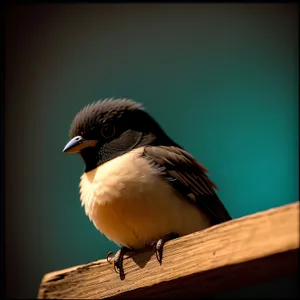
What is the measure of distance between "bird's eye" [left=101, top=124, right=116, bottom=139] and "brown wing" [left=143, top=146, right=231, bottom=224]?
0.14 metres

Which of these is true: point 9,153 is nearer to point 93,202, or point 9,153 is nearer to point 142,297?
point 93,202

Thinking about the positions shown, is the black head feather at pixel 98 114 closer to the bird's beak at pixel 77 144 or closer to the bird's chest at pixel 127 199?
the bird's beak at pixel 77 144

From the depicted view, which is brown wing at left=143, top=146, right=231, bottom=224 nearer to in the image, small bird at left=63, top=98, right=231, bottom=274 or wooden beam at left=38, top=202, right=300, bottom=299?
small bird at left=63, top=98, right=231, bottom=274

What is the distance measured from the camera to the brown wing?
174 cm

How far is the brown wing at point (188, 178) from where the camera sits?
1735 mm

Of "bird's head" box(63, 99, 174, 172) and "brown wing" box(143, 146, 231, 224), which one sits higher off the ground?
"bird's head" box(63, 99, 174, 172)

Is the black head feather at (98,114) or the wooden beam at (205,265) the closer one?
the wooden beam at (205,265)

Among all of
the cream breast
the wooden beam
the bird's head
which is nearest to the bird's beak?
the bird's head

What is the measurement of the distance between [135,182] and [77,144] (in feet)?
1.04

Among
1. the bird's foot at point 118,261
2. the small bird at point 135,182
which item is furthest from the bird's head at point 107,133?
the bird's foot at point 118,261

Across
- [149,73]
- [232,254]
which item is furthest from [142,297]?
[149,73]

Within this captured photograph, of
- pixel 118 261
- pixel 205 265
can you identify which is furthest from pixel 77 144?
pixel 205 265

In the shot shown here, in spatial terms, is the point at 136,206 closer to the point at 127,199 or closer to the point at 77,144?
the point at 127,199

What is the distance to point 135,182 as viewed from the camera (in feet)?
5.41
